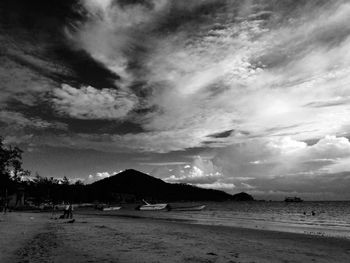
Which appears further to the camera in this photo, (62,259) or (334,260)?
(334,260)

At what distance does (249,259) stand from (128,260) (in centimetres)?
609

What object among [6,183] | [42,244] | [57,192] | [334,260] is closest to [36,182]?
[57,192]

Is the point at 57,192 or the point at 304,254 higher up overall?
the point at 57,192

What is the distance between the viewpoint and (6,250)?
631 inches

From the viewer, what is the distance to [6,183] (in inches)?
2618

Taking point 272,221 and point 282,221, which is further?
point 282,221

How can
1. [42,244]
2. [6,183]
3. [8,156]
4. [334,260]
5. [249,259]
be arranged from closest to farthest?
[249,259]
[334,260]
[42,244]
[8,156]
[6,183]

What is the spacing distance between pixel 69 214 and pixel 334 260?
138ft

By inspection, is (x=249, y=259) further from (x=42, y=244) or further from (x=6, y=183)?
(x=6, y=183)

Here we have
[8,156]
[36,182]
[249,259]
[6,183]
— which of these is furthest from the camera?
[36,182]

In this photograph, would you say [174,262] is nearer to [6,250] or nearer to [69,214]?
[6,250]

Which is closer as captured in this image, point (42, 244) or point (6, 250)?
point (6, 250)

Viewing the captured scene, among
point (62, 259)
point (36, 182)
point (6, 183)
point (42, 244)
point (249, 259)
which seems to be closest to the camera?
point (62, 259)

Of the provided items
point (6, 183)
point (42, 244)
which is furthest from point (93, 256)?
point (6, 183)
